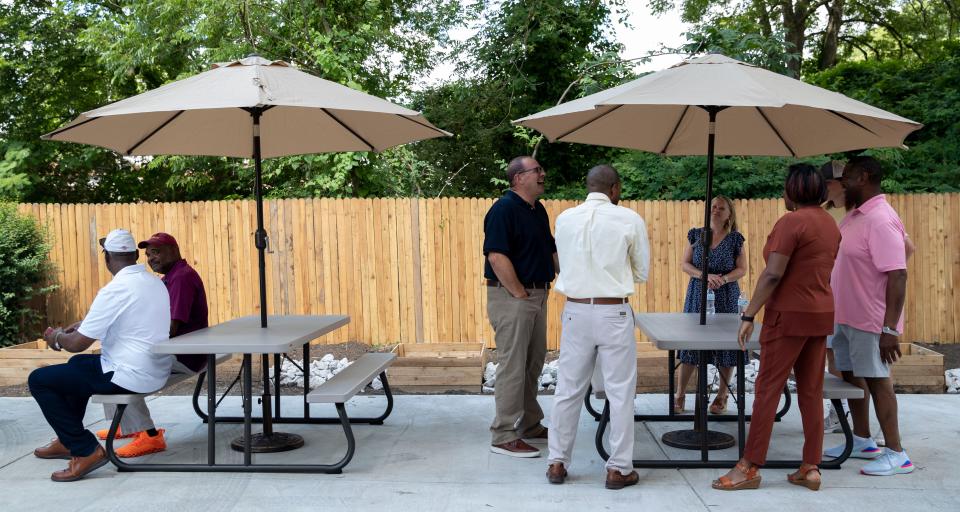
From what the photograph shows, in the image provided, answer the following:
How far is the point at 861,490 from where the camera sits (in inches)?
171

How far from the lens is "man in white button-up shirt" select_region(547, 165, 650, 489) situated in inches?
167

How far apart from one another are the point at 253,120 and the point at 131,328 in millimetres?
1476

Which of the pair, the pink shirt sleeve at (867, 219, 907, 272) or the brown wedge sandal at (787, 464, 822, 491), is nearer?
the brown wedge sandal at (787, 464, 822, 491)

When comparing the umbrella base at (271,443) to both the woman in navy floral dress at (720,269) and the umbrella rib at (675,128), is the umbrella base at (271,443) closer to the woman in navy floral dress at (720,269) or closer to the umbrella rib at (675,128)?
the woman in navy floral dress at (720,269)

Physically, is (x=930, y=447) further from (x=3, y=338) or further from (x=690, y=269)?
(x=3, y=338)

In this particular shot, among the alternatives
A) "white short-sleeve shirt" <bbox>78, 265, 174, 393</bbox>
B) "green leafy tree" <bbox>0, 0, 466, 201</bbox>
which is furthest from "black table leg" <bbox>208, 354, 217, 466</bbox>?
"green leafy tree" <bbox>0, 0, 466, 201</bbox>

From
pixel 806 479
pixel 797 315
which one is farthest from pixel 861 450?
pixel 797 315

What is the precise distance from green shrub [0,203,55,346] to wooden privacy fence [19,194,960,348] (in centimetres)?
23

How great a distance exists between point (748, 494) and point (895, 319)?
1.29 meters

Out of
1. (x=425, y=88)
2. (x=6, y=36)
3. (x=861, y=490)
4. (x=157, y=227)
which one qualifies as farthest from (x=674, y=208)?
(x=6, y=36)

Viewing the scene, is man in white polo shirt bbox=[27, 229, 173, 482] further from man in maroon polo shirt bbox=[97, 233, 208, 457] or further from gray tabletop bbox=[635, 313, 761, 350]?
gray tabletop bbox=[635, 313, 761, 350]

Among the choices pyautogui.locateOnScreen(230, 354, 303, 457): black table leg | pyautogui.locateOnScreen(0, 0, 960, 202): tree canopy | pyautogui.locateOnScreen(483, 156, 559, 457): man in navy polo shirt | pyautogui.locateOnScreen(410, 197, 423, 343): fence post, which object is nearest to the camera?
pyautogui.locateOnScreen(483, 156, 559, 457): man in navy polo shirt

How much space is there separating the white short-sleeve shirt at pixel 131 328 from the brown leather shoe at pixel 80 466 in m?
0.44

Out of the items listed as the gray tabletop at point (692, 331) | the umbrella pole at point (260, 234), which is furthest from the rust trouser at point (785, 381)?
the umbrella pole at point (260, 234)
